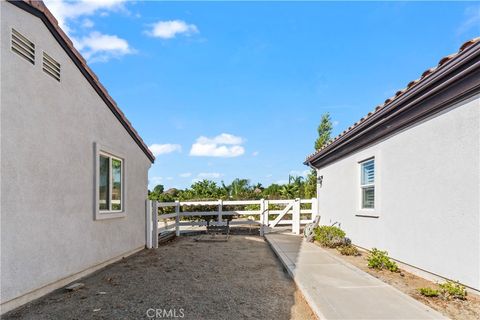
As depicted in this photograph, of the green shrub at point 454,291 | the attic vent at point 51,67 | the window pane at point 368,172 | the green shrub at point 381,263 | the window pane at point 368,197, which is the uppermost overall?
the attic vent at point 51,67

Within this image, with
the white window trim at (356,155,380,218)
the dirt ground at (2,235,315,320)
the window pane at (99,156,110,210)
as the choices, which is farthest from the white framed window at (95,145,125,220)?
the white window trim at (356,155,380,218)

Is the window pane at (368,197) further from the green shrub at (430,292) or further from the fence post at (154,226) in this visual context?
the fence post at (154,226)

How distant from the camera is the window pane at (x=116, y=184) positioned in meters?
7.58

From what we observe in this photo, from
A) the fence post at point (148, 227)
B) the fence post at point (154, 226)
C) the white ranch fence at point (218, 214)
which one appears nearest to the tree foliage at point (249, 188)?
the white ranch fence at point (218, 214)

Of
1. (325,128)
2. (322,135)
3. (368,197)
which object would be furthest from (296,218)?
(325,128)

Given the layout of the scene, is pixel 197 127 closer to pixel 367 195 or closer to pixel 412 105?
pixel 367 195

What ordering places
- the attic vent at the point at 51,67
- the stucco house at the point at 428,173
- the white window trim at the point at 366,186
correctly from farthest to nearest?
1. the white window trim at the point at 366,186
2. the attic vent at the point at 51,67
3. the stucco house at the point at 428,173

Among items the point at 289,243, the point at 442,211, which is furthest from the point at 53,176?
the point at 289,243

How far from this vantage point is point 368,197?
7965 millimetres

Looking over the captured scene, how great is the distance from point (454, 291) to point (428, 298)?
338 mm

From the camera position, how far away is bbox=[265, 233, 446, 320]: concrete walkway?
363cm

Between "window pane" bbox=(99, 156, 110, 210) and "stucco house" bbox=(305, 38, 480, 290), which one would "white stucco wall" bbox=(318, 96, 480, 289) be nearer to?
"stucco house" bbox=(305, 38, 480, 290)

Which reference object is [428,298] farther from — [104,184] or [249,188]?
[249,188]

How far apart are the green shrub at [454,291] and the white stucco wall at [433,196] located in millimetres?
184
